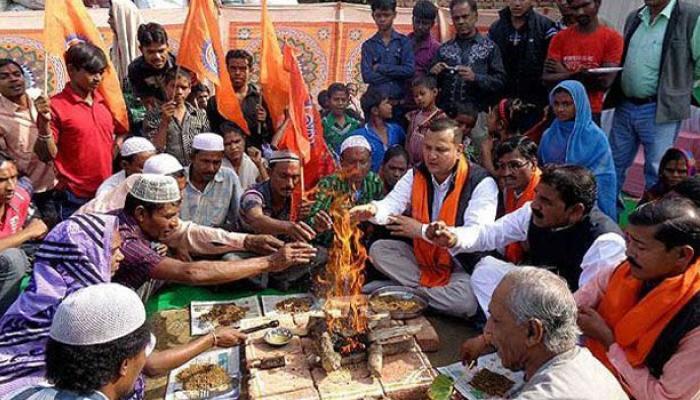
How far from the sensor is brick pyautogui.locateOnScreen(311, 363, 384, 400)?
4.02 metres

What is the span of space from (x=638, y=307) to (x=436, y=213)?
2692mm

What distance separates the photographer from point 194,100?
8156mm

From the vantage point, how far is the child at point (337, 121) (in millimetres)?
8094

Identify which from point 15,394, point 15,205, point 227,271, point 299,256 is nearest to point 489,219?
point 299,256

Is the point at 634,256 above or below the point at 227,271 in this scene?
above

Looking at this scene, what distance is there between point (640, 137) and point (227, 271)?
220 inches

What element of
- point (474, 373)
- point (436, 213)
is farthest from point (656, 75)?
point (474, 373)

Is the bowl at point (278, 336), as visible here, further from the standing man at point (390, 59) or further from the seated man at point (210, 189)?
the standing man at point (390, 59)

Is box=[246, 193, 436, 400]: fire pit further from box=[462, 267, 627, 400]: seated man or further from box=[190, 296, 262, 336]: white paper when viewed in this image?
box=[462, 267, 627, 400]: seated man

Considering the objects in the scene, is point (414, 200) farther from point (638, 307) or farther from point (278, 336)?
point (638, 307)

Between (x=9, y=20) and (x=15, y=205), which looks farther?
(x=9, y=20)

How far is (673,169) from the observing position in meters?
6.33

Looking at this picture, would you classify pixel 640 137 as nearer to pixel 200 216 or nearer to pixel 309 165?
pixel 309 165

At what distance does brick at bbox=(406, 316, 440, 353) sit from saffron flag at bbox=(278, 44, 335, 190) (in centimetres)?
240
